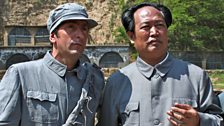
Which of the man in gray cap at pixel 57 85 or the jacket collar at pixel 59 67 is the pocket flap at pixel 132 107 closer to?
the man in gray cap at pixel 57 85

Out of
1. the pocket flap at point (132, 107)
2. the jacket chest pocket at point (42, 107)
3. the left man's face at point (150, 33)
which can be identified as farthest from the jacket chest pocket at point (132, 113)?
the jacket chest pocket at point (42, 107)

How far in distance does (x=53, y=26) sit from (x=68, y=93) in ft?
1.30

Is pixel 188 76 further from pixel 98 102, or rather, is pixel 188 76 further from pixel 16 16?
pixel 16 16

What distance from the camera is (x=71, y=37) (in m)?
2.25

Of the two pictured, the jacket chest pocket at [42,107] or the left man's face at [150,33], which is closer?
the jacket chest pocket at [42,107]

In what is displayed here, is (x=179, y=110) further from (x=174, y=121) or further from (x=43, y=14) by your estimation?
(x=43, y=14)

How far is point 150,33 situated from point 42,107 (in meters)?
0.74

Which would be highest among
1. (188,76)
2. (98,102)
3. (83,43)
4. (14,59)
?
(83,43)

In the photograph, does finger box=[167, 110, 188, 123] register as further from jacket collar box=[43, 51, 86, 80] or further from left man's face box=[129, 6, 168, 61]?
jacket collar box=[43, 51, 86, 80]

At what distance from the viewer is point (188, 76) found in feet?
7.72

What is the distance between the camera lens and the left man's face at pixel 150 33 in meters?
2.30

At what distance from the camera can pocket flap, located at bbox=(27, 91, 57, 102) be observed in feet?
7.25

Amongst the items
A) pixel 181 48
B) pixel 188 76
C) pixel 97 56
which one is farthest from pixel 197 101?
pixel 181 48

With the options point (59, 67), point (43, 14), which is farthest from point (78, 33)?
point (43, 14)
